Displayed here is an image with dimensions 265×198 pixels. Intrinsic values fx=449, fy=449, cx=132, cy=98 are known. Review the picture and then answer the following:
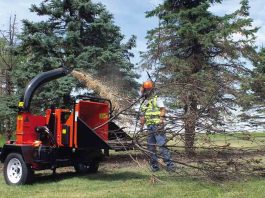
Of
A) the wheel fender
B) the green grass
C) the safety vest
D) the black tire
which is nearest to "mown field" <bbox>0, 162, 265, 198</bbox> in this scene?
the green grass

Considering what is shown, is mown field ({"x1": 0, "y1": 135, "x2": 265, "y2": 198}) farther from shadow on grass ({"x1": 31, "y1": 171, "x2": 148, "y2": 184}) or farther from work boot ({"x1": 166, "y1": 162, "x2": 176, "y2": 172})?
work boot ({"x1": 166, "y1": 162, "x2": 176, "y2": 172})

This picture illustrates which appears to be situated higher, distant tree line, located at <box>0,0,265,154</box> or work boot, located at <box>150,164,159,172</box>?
distant tree line, located at <box>0,0,265,154</box>

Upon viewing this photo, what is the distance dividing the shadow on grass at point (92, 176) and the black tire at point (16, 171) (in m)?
0.34

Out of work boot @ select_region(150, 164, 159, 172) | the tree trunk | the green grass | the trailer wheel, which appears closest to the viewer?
the green grass

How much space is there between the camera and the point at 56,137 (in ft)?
31.9

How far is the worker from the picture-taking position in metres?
9.18

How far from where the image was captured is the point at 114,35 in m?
15.2

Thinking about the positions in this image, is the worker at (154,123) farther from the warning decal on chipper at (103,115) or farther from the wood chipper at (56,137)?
the warning decal on chipper at (103,115)

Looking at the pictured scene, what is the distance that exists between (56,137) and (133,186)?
211 centimetres

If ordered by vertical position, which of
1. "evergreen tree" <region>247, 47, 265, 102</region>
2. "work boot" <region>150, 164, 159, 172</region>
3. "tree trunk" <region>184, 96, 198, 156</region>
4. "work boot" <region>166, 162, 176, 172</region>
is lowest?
"work boot" <region>150, 164, 159, 172</region>

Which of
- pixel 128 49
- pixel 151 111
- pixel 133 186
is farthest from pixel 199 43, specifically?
pixel 133 186

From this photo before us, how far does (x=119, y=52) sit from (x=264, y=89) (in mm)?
7191

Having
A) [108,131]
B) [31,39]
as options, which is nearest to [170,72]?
[31,39]

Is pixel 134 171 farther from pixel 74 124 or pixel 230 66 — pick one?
pixel 230 66
